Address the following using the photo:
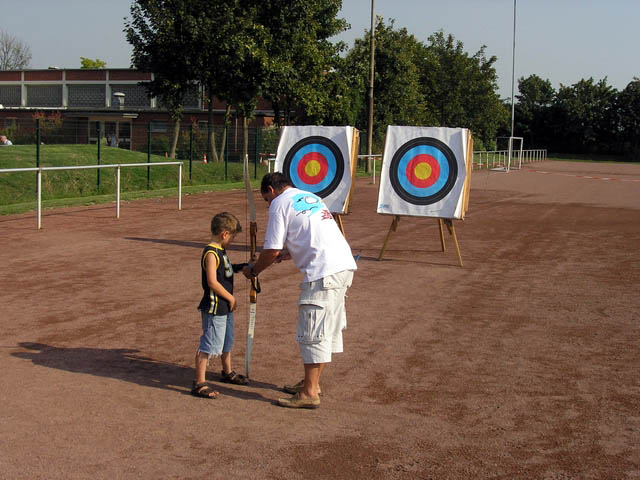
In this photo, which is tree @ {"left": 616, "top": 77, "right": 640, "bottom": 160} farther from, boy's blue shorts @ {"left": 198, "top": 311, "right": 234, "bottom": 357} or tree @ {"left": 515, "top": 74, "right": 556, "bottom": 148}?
boy's blue shorts @ {"left": 198, "top": 311, "right": 234, "bottom": 357}

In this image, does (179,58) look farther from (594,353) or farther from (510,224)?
(594,353)

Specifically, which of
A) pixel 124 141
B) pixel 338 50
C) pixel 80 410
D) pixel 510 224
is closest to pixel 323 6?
pixel 338 50

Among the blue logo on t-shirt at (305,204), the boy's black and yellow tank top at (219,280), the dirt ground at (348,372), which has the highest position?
the blue logo on t-shirt at (305,204)

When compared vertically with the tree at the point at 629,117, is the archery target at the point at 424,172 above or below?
below

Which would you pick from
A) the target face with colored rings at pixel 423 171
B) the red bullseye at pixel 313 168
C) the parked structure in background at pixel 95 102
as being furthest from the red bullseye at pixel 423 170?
the parked structure in background at pixel 95 102

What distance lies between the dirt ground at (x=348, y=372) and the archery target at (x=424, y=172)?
81 cm

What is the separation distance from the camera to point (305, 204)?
208 inches

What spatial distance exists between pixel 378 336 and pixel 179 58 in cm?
2469

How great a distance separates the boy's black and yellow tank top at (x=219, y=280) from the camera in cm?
553

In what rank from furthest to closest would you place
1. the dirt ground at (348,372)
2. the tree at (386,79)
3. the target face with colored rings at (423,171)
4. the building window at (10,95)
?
1. the building window at (10,95)
2. the tree at (386,79)
3. the target face with colored rings at (423,171)
4. the dirt ground at (348,372)

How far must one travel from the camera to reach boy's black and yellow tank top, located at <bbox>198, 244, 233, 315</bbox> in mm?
5527

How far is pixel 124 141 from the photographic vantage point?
45.8 m

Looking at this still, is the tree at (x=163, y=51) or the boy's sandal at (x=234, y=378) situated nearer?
the boy's sandal at (x=234, y=378)

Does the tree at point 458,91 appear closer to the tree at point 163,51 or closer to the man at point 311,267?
the tree at point 163,51
